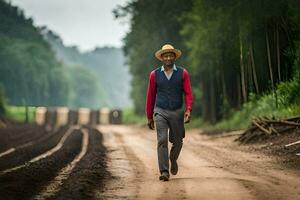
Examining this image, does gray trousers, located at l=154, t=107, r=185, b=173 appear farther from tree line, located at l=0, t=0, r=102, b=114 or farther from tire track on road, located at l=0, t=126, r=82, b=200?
tree line, located at l=0, t=0, r=102, b=114

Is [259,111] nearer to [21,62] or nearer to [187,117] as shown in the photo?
[187,117]

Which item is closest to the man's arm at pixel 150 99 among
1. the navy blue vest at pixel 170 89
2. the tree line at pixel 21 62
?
the navy blue vest at pixel 170 89

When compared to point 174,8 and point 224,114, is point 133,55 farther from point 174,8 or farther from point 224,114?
point 224,114

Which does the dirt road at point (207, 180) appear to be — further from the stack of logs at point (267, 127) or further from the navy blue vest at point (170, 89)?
the stack of logs at point (267, 127)

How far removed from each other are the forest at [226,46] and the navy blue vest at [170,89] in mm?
10066

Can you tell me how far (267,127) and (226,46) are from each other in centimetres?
1055

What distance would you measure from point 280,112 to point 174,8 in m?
17.3

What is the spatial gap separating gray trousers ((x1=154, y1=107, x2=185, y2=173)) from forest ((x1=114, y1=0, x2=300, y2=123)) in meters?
10.1

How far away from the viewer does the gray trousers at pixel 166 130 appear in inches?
369

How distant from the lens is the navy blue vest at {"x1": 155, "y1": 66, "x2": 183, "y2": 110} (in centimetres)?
952

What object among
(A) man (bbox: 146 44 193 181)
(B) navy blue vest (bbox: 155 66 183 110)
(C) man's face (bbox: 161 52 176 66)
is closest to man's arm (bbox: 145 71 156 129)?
(A) man (bbox: 146 44 193 181)

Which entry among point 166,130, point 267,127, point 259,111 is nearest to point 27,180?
point 166,130

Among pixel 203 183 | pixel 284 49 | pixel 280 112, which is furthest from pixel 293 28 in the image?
pixel 203 183

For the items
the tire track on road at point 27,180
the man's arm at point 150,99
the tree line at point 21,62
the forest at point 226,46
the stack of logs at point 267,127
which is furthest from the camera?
the tree line at point 21,62
